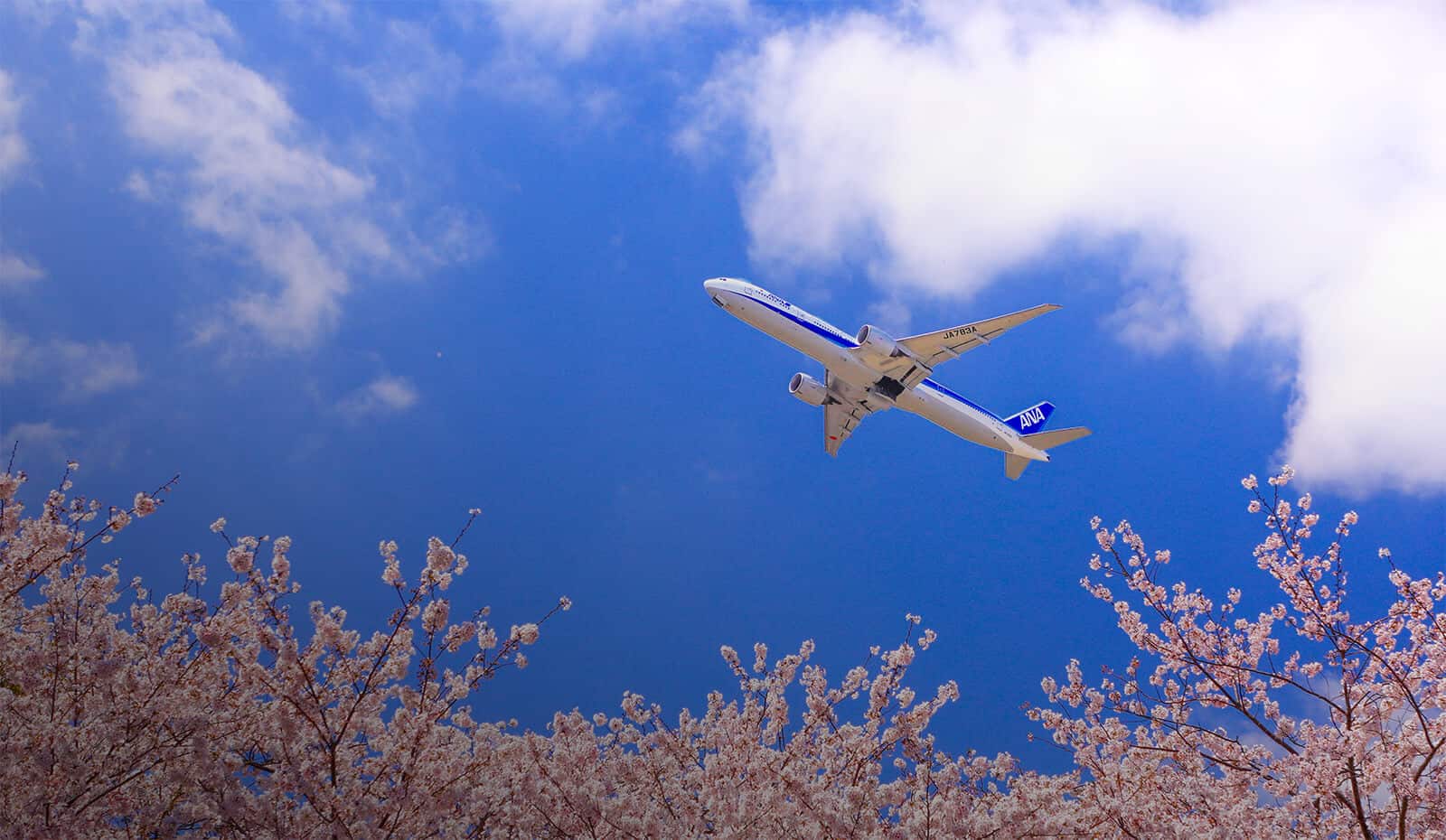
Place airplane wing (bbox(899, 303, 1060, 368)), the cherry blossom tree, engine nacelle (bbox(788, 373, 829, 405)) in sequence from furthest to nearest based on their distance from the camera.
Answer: engine nacelle (bbox(788, 373, 829, 405)), airplane wing (bbox(899, 303, 1060, 368)), the cherry blossom tree

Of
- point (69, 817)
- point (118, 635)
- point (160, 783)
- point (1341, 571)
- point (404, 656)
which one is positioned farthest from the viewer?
point (1341, 571)

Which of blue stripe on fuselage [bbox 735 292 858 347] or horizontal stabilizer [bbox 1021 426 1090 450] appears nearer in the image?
blue stripe on fuselage [bbox 735 292 858 347]

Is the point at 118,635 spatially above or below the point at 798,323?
below

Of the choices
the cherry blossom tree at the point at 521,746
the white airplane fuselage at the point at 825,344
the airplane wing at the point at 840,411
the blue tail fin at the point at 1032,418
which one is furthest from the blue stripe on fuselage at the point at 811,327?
the cherry blossom tree at the point at 521,746

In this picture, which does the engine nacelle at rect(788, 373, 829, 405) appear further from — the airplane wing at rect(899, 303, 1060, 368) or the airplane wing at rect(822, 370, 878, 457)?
the airplane wing at rect(899, 303, 1060, 368)

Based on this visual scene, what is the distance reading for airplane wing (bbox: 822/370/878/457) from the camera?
37.7m

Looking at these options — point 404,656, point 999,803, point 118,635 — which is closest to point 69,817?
point 118,635

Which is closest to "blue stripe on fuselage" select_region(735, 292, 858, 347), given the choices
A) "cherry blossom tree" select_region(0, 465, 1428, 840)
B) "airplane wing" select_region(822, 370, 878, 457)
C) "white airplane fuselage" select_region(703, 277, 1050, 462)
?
"white airplane fuselage" select_region(703, 277, 1050, 462)

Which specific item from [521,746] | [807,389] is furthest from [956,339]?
[521,746]

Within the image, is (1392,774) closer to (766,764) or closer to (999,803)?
(999,803)

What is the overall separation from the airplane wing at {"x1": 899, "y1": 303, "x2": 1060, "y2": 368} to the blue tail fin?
845 cm

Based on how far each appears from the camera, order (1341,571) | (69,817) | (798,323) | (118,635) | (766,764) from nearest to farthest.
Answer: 1. (69,817)
2. (118,635)
3. (766,764)
4. (1341,571)
5. (798,323)

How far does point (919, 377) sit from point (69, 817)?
30.4 metres

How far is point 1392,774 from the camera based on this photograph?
948 cm
